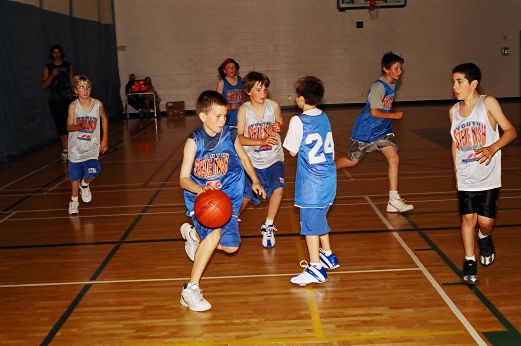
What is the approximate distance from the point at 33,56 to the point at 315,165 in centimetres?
1012

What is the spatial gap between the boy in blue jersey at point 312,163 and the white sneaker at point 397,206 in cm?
222

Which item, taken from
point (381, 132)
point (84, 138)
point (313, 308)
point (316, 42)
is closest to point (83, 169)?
point (84, 138)

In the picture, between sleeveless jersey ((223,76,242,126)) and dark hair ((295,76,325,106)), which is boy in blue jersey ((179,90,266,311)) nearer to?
dark hair ((295,76,325,106))

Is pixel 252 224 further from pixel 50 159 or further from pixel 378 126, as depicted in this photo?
pixel 50 159

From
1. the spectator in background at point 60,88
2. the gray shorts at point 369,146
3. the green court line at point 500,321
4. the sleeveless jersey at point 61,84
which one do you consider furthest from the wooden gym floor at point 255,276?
the sleeveless jersey at point 61,84

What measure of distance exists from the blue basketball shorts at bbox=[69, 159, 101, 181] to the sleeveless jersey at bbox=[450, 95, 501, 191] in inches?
168

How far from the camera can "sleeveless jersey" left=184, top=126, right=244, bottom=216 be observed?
13.5ft

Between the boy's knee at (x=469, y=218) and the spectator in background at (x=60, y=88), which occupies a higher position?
the spectator in background at (x=60, y=88)

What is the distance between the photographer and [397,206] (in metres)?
6.51

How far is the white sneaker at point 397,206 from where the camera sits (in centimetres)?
651

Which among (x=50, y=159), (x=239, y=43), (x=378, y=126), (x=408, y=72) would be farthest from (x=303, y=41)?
(x=378, y=126)

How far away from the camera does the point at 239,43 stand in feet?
64.6

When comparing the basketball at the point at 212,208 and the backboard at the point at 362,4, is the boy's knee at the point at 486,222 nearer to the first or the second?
the basketball at the point at 212,208

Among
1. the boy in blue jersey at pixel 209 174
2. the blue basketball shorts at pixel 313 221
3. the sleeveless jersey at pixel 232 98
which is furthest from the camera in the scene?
the sleeveless jersey at pixel 232 98
